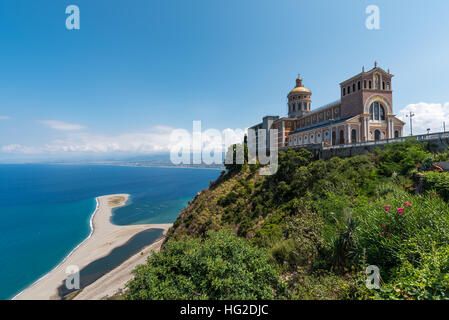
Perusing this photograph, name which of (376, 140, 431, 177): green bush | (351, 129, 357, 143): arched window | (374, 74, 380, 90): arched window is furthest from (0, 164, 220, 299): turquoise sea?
(374, 74, 380, 90): arched window

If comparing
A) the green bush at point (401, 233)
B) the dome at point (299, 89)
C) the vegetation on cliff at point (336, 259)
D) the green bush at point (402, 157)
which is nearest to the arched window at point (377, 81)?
the green bush at point (402, 157)

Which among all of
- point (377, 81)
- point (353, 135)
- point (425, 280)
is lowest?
point (425, 280)

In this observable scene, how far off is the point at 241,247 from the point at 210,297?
233 cm

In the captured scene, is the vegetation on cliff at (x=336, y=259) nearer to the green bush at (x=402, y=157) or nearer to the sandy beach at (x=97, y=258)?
the green bush at (x=402, y=157)

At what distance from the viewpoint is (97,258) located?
29.4m

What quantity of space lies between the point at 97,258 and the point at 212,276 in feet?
106

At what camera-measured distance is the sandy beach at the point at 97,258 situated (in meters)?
21.7

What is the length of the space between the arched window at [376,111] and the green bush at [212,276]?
36223 millimetres

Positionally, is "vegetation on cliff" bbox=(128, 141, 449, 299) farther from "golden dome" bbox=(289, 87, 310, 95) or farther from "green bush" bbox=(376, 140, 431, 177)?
"golden dome" bbox=(289, 87, 310, 95)


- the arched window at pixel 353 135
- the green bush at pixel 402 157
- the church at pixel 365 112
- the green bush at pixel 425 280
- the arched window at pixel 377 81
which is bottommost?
the green bush at pixel 425 280

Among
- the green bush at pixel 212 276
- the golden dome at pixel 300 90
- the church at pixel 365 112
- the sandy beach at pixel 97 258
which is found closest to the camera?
the green bush at pixel 212 276

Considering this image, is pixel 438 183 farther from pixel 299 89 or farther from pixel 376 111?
pixel 299 89

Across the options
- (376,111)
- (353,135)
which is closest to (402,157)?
(353,135)
